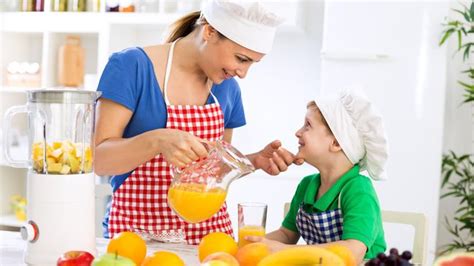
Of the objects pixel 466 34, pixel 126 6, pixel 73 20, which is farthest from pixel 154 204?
pixel 73 20

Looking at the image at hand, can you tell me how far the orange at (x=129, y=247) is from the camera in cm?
132

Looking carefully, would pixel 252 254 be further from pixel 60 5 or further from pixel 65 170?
pixel 60 5

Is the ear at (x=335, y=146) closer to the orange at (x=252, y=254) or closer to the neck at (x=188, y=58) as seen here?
the neck at (x=188, y=58)

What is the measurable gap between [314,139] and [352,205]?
0.82 ft

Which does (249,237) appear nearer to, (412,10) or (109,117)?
(109,117)

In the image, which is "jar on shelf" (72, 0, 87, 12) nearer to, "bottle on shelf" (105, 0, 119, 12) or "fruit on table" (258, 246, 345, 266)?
"bottle on shelf" (105, 0, 119, 12)

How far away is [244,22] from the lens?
1.74m

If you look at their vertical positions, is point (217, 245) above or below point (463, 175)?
above

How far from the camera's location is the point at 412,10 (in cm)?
326

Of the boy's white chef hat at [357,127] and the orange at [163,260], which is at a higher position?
the boy's white chef hat at [357,127]

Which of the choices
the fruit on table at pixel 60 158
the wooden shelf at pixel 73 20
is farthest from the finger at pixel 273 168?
the wooden shelf at pixel 73 20

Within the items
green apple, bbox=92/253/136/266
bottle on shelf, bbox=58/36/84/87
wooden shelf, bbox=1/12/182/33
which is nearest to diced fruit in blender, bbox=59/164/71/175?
green apple, bbox=92/253/136/266

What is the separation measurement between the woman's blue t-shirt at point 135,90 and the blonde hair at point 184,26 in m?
0.15

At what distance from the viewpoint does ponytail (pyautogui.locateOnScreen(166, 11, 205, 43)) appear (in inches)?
75.9
